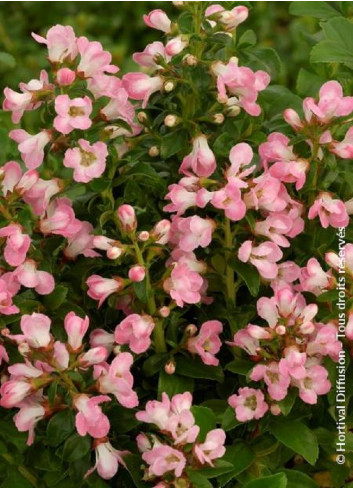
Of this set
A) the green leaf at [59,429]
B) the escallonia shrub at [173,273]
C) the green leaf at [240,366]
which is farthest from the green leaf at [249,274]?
the green leaf at [59,429]

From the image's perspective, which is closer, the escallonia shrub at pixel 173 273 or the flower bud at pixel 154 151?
the escallonia shrub at pixel 173 273

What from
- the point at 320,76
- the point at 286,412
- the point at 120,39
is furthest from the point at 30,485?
the point at 120,39

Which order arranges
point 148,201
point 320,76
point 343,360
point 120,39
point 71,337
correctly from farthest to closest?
point 120,39, point 320,76, point 148,201, point 343,360, point 71,337

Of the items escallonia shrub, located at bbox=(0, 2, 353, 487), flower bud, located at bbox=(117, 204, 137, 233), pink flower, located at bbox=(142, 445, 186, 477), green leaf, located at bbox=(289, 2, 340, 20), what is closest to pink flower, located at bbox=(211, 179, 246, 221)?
escallonia shrub, located at bbox=(0, 2, 353, 487)

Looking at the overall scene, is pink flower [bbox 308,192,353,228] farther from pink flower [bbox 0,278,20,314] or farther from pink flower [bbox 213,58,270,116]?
pink flower [bbox 0,278,20,314]

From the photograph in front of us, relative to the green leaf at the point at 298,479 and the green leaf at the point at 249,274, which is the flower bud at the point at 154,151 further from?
the green leaf at the point at 298,479

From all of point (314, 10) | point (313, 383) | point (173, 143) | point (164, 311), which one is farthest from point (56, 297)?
point (314, 10)

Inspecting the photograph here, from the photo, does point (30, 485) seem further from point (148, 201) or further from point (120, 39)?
point (120, 39)
